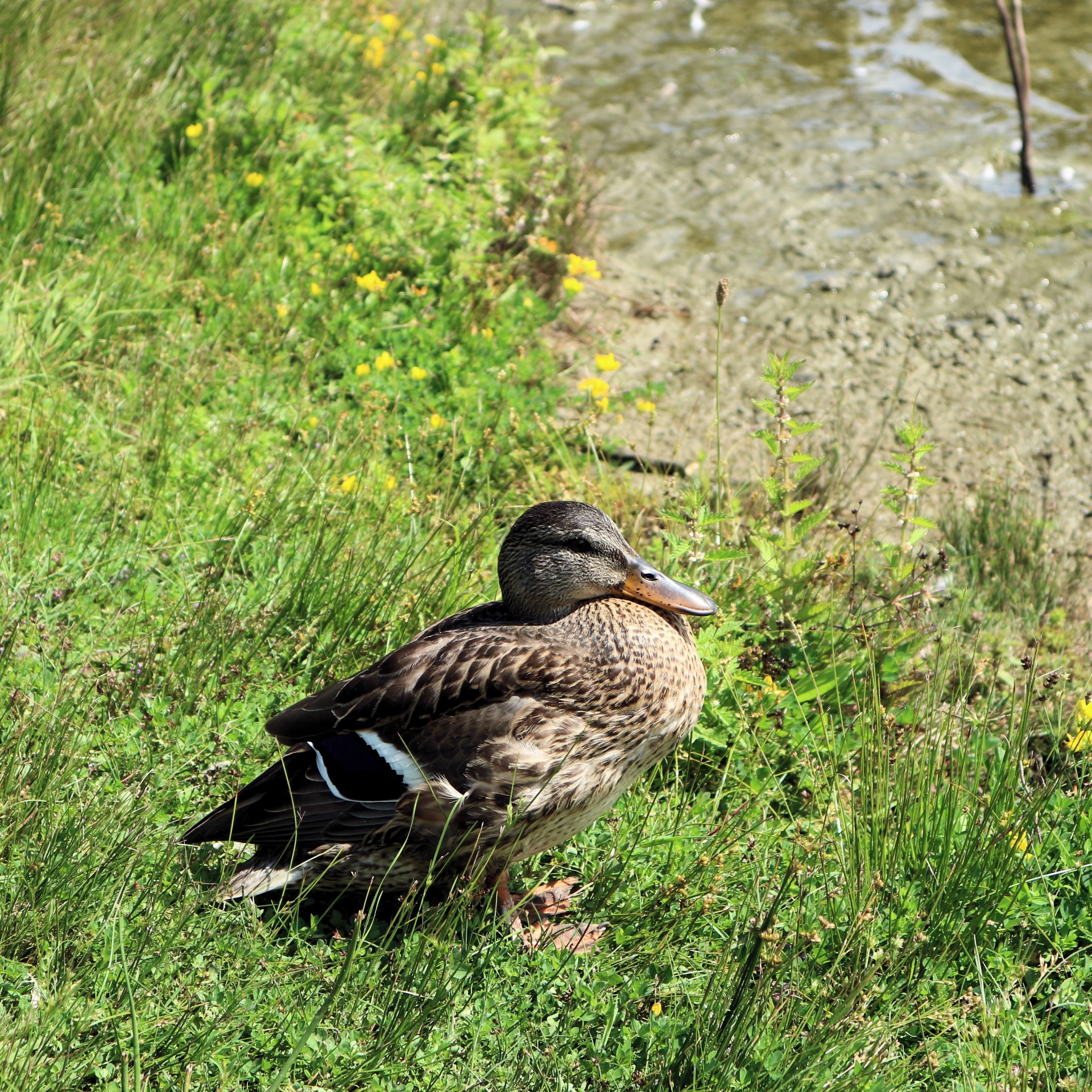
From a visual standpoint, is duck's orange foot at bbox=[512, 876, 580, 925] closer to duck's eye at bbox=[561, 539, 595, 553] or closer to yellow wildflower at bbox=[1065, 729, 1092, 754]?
duck's eye at bbox=[561, 539, 595, 553]

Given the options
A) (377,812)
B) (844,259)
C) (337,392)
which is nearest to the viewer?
(377,812)

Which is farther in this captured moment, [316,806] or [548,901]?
[548,901]

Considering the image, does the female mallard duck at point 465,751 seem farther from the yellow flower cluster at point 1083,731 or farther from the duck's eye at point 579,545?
the yellow flower cluster at point 1083,731

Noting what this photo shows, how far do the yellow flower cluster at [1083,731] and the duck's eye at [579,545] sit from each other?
150cm

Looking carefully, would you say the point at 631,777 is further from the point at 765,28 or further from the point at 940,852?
the point at 765,28

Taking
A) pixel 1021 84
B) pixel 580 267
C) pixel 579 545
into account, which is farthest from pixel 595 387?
pixel 1021 84

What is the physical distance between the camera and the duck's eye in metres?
3.36

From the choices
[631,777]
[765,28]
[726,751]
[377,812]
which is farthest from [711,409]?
[765,28]

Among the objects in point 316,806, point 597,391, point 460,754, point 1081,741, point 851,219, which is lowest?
point 1081,741

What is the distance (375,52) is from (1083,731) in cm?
603

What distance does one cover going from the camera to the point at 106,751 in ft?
11.0

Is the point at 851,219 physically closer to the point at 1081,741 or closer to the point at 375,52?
the point at 375,52

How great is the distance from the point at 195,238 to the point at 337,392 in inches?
43.5

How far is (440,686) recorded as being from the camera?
3.17m
